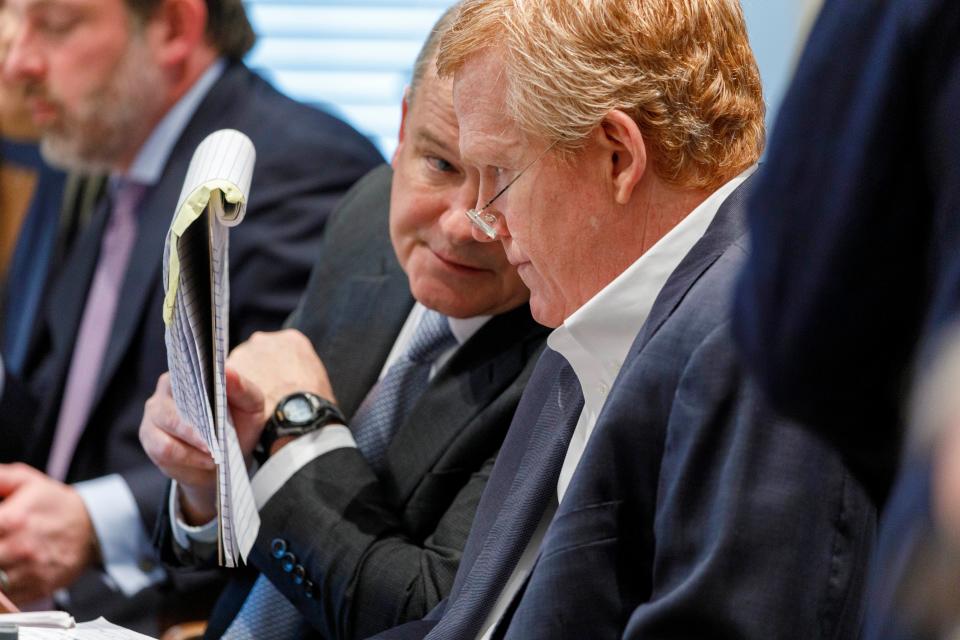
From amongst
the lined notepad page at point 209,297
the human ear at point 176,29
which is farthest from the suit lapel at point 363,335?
the human ear at point 176,29

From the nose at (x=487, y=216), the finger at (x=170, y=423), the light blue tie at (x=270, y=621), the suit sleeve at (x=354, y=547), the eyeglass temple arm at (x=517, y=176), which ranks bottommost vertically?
the light blue tie at (x=270, y=621)

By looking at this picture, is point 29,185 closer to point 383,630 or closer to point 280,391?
point 280,391

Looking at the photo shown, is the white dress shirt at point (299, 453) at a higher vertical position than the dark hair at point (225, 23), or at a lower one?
lower

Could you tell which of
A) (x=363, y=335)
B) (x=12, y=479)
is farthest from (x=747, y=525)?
(x=12, y=479)

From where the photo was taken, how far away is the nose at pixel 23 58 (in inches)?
116

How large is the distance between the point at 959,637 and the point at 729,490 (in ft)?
1.91

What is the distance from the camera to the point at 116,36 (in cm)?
293

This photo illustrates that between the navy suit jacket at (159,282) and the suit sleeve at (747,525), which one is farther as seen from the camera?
the navy suit jacket at (159,282)

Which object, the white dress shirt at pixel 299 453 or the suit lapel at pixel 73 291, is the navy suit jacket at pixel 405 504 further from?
the suit lapel at pixel 73 291

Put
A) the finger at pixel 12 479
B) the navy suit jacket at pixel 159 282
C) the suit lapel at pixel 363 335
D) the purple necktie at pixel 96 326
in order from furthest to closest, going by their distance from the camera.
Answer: the purple necktie at pixel 96 326 < the navy suit jacket at pixel 159 282 < the finger at pixel 12 479 < the suit lapel at pixel 363 335

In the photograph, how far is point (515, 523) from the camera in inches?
56.8

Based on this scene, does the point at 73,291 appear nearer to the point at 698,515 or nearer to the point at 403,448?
the point at 403,448

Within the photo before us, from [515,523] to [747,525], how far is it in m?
0.41

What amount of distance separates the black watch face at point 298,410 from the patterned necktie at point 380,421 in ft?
0.40
